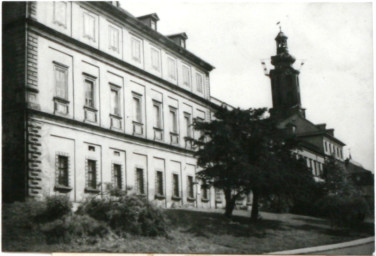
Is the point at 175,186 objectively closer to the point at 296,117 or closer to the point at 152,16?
the point at 296,117

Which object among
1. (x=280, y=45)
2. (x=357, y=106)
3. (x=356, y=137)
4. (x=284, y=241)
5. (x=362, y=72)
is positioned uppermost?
(x=280, y=45)

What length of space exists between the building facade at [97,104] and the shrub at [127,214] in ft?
1.00

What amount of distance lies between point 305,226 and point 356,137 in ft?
6.96

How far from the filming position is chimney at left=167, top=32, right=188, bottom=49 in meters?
10.7

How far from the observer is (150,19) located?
10.5 m

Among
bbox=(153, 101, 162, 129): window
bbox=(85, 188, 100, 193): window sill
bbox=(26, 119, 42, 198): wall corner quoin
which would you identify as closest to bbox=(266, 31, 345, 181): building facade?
bbox=(153, 101, 162, 129): window

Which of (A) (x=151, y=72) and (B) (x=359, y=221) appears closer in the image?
(B) (x=359, y=221)

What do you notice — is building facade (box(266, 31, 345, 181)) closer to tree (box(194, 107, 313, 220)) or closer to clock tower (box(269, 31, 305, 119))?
clock tower (box(269, 31, 305, 119))

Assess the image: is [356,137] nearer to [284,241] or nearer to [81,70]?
[284,241]

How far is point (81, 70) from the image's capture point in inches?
403

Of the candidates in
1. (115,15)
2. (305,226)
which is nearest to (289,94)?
(305,226)

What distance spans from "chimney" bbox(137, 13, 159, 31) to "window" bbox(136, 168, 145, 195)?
118 inches

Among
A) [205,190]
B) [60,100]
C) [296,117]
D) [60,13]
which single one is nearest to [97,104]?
[60,100]

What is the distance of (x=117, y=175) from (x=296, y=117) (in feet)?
13.4
